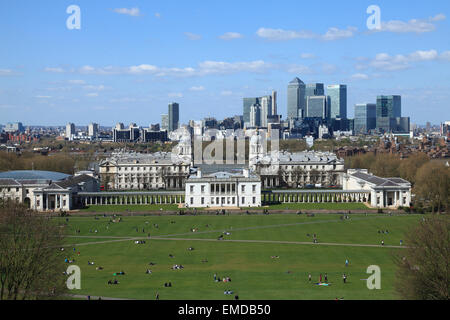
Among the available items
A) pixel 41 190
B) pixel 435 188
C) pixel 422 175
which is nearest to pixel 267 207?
pixel 435 188

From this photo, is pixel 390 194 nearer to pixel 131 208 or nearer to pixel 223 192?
pixel 223 192

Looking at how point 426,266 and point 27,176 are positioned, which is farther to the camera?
point 27,176

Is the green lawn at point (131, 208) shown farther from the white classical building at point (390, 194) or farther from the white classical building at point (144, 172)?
the white classical building at point (390, 194)
